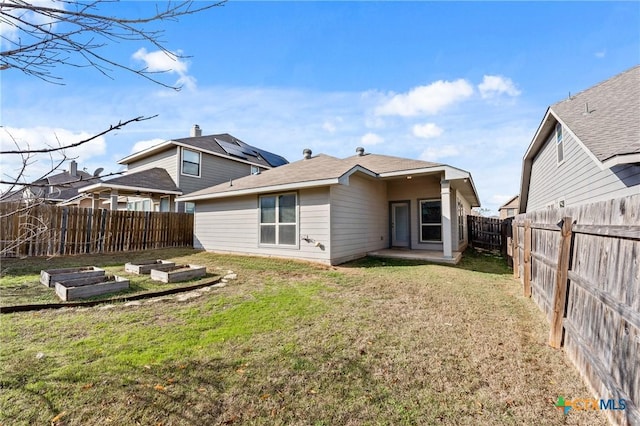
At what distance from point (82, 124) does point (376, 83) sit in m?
10.9

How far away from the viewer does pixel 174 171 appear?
52.0ft

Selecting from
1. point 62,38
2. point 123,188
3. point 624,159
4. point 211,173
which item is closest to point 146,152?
point 211,173

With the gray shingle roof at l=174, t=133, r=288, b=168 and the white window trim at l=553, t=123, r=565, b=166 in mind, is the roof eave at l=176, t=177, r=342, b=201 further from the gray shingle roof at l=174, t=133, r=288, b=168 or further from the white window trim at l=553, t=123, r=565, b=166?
the white window trim at l=553, t=123, r=565, b=166

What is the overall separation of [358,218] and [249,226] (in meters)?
4.07

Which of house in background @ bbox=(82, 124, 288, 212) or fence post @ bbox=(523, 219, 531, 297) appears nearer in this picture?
fence post @ bbox=(523, 219, 531, 297)

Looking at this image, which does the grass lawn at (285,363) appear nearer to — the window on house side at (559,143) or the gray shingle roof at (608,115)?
the gray shingle roof at (608,115)

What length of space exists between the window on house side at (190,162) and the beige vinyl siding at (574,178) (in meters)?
16.9

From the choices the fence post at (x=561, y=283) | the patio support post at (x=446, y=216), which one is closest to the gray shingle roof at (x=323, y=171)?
the patio support post at (x=446, y=216)

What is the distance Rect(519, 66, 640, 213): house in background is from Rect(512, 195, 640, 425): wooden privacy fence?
3.39 m

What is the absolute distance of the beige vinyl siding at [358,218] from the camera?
8586 millimetres

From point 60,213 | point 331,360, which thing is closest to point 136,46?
point 331,360

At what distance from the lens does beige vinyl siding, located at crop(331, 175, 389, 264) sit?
859 centimetres

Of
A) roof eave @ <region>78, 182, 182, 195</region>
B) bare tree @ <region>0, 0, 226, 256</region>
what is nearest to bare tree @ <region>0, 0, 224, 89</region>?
bare tree @ <region>0, 0, 226, 256</region>

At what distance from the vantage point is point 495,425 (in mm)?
2020
